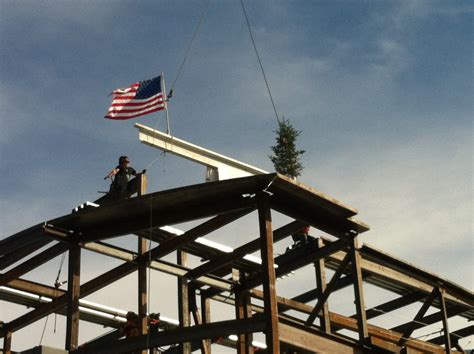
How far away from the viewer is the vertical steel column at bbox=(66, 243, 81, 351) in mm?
22109

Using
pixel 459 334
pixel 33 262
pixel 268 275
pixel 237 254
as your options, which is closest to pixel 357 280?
pixel 237 254

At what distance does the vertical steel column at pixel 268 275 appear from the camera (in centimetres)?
1928

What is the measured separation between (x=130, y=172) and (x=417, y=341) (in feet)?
32.5

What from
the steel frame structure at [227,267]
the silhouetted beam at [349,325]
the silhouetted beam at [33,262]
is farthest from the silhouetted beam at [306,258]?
the silhouetted beam at [33,262]

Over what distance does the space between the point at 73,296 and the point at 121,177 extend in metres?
3.45

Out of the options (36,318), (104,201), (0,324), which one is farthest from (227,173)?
(0,324)

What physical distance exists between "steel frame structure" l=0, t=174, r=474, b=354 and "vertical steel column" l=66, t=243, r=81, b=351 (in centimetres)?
3

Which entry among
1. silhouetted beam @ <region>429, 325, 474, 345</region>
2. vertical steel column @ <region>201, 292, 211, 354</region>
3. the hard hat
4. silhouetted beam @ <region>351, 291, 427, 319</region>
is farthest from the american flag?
silhouetted beam @ <region>429, 325, 474, 345</region>

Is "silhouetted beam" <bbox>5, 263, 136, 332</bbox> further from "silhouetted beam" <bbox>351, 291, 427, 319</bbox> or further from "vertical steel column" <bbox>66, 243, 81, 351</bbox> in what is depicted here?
"silhouetted beam" <bbox>351, 291, 427, 319</bbox>

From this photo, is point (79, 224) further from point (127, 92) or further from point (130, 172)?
point (127, 92)

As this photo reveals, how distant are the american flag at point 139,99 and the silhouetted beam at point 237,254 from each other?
454 cm

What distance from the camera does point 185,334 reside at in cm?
2014

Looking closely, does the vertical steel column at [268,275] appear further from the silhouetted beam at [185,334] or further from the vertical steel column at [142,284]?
the vertical steel column at [142,284]

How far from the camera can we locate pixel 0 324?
27.4m
